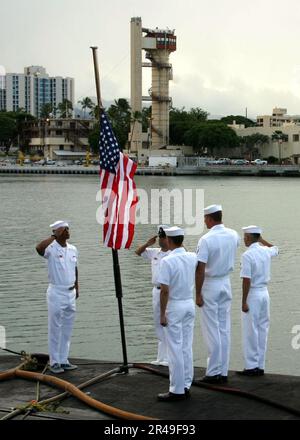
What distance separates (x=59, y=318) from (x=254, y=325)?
277 cm

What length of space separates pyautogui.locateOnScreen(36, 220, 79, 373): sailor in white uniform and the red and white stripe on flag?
0.66 m

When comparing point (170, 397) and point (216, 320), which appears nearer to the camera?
point (170, 397)

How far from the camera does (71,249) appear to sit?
11.0 meters

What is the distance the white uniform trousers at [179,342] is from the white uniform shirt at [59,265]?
→ 1993 millimetres

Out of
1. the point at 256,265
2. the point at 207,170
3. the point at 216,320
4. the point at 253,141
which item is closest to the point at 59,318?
the point at 216,320

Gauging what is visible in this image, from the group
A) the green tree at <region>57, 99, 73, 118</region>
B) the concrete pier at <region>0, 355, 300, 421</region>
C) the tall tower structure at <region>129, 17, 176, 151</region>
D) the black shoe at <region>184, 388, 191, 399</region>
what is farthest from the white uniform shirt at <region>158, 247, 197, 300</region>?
the green tree at <region>57, 99, 73, 118</region>

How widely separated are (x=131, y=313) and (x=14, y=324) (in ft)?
11.2

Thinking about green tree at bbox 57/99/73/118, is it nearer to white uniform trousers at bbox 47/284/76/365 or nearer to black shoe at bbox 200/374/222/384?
white uniform trousers at bbox 47/284/76/365

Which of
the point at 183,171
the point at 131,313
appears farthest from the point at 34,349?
the point at 183,171

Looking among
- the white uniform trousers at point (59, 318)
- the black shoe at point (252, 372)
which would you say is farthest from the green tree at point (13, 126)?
the black shoe at point (252, 372)

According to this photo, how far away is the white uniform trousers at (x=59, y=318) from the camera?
10.7 metres

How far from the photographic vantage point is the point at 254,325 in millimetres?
10703

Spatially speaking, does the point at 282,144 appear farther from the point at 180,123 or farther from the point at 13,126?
the point at 13,126
